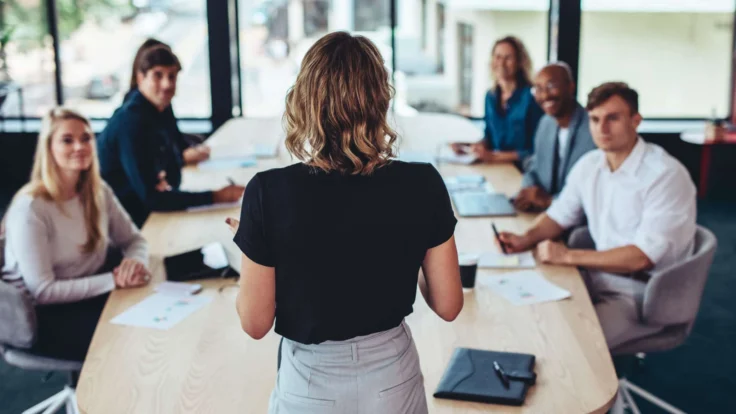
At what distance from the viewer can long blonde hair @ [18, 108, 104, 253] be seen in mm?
2932

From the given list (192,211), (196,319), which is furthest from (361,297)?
(192,211)

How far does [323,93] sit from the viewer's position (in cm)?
157

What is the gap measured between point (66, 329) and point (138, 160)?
974mm

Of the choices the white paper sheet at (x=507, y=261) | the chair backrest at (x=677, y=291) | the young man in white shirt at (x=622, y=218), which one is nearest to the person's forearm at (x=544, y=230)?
the young man in white shirt at (x=622, y=218)

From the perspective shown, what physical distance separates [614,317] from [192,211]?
179 cm

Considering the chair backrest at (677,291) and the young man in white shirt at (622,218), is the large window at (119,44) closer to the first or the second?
the young man in white shirt at (622,218)

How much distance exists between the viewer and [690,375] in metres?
3.85

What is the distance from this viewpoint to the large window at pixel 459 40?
7.25 m

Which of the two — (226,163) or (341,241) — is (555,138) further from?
(341,241)

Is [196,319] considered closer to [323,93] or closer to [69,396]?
[69,396]

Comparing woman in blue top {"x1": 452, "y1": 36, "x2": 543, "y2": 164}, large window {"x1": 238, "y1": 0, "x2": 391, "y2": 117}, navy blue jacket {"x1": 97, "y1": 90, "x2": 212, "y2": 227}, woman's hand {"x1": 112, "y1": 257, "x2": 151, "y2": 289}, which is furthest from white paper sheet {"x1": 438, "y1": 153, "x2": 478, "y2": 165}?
large window {"x1": 238, "y1": 0, "x2": 391, "y2": 117}

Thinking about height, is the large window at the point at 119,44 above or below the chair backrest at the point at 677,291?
above

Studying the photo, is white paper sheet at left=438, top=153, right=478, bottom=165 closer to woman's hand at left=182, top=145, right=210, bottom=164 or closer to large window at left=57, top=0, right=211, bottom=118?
woman's hand at left=182, top=145, right=210, bottom=164

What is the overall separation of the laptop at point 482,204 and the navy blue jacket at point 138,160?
1078mm
